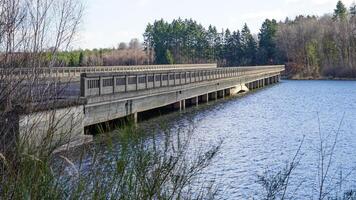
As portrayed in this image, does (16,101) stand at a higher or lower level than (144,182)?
higher

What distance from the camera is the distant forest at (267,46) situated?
10238 centimetres

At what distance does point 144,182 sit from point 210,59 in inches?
4866

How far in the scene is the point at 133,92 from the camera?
85.0 ft

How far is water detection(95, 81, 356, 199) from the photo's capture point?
13.8 metres

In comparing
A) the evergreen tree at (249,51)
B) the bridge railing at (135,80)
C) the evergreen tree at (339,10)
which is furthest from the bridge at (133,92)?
the evergreen tree at (339,10)

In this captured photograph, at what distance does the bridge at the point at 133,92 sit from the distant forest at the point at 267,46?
2041 inches

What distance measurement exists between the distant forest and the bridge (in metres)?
51.9

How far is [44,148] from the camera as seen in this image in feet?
13.1

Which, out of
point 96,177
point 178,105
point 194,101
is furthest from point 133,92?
point 96,177

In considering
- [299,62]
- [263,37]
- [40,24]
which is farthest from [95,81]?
[263,37]

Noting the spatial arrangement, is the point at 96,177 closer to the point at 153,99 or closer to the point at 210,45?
the point at 153,99

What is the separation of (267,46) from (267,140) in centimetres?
Result: 10007

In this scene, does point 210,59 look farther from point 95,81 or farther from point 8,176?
point 8,176

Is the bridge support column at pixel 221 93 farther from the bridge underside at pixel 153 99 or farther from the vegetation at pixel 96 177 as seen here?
the vegetation at pixel 96 177
